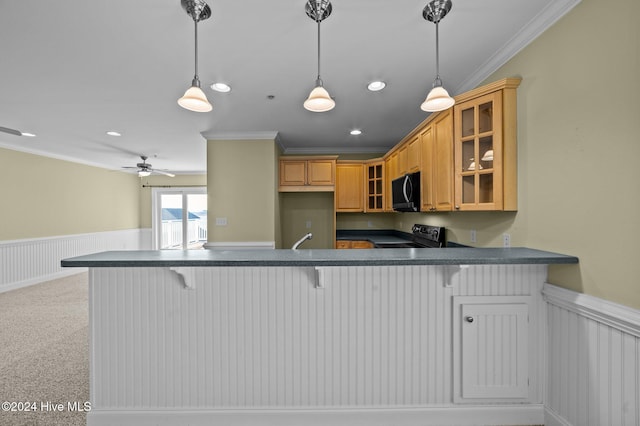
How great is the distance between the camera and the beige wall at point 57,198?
4.67 metres

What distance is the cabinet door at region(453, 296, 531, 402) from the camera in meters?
1.67

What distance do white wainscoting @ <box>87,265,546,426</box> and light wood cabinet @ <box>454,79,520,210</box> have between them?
0.56 metres

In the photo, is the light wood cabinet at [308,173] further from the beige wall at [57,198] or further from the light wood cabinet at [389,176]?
the beige wall at [57,198]

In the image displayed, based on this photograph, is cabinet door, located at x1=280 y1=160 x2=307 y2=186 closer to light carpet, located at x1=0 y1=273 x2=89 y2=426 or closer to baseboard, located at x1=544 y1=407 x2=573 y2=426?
light carpet, located at x1=0 y1=273 x2=89 y2=426

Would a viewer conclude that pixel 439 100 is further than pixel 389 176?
No

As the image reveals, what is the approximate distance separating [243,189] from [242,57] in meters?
2.20

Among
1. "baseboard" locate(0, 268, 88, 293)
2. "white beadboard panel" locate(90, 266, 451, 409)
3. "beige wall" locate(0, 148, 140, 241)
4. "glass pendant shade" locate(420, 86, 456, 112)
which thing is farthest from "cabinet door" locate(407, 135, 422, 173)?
"baseboard" locate(0, 268, 88, 293)

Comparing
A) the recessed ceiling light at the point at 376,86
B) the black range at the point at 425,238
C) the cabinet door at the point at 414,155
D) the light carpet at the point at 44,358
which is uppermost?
the recessed ceiling light at the point at 376,86

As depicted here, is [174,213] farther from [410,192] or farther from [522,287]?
[522,287]

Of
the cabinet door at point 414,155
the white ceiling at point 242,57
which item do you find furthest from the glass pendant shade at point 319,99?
the cabinet door at point 414,155

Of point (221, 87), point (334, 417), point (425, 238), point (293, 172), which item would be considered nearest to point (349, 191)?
point (293, 172)

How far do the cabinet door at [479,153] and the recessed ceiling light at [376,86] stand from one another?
0.72 meters

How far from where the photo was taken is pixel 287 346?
5.58 feet

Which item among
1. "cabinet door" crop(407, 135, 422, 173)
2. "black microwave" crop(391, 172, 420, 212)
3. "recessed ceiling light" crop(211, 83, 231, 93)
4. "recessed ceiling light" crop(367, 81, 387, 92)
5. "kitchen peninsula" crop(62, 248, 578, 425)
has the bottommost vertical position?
"kitchen peninsula" crop(62, 248, 578, 425)
